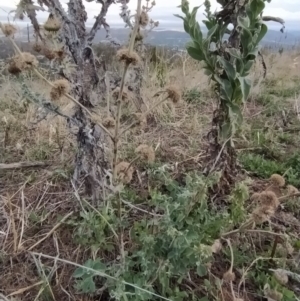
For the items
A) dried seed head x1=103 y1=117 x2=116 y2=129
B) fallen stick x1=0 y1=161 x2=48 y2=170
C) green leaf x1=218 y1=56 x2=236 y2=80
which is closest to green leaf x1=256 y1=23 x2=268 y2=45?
green leaf x1=218 y1=56 x2=236 y2=80

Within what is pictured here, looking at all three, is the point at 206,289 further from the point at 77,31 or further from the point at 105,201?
the point at 77,31

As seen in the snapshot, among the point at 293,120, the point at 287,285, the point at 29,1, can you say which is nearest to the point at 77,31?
the point at 29,1

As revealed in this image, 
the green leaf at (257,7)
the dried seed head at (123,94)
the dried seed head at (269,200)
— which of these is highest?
the green leaf at (257,7)

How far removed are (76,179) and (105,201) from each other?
0.27 m

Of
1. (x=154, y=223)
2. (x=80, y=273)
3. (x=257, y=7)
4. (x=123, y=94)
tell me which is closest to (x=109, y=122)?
(x=123, y=94)

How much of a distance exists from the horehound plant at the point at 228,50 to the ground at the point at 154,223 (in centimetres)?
29

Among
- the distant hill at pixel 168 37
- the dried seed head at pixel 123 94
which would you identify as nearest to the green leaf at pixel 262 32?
the distant hill at pixel 168 37

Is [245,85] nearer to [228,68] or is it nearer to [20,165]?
[228,68]

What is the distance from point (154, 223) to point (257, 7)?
93 cm

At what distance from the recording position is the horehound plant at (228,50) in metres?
1.89

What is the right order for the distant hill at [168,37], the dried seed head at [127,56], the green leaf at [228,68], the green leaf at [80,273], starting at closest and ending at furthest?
the dried seed head at [127,56], the green leaf at [80,273], the green leaf at [228,68], the distant hill at [168,37]

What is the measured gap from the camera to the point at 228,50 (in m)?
1.93

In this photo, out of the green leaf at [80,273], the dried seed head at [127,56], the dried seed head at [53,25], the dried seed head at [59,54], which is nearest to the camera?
the dried seed head at [127,56]

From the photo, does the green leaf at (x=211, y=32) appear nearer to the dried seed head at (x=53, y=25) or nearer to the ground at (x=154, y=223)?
the ground at (x=154, y=223)
